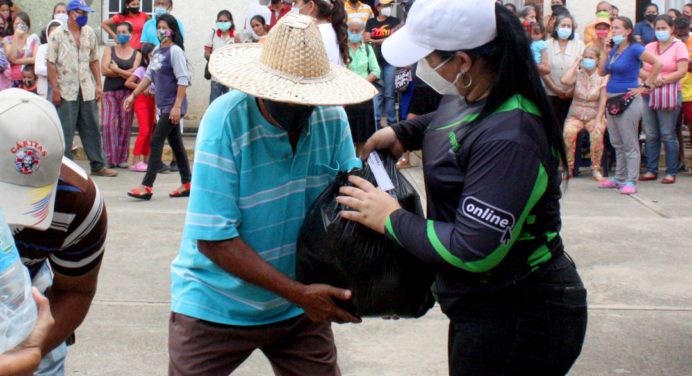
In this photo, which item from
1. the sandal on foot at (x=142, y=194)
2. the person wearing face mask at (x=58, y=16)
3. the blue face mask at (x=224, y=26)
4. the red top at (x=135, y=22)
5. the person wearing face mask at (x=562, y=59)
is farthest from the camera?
the blue face mask at (x=224, y=26)

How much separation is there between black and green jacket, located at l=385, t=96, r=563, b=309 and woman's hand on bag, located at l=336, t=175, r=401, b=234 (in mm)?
30

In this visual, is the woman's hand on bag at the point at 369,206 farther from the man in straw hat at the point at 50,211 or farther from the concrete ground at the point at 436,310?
the concrete ground at the point at 436,310

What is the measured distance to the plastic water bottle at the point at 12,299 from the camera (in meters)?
1.66

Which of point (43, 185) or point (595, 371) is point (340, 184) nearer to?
point (43, 185)

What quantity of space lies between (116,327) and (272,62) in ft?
10.4

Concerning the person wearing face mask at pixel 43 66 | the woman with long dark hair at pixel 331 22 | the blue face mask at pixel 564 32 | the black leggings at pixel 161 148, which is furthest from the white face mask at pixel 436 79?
the blue face mask at pixel 564 32

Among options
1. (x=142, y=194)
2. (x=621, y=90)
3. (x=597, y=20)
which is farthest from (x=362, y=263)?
(x=597, y=20)

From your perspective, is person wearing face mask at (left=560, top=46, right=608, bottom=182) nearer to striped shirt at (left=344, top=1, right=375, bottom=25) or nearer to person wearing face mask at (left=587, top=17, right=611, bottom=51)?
person wearing face mask at (left=587, top=17, right=611, bottom=51)

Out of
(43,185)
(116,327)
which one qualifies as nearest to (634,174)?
(116,327)

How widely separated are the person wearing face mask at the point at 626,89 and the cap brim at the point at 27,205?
9.19 metres

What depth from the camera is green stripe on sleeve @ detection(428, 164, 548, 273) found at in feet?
8.60

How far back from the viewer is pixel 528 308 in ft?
9.13

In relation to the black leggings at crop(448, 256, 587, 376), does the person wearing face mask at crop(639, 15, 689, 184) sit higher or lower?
lower

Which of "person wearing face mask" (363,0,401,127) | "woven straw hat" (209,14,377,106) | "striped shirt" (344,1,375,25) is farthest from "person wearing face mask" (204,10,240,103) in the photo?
"woven straw hat" (209,14,377,106)
